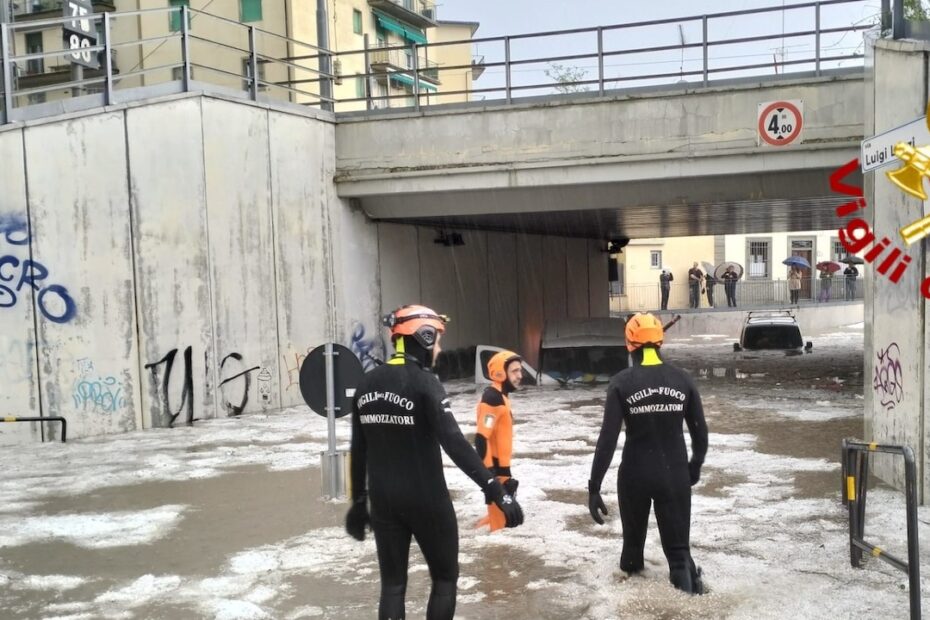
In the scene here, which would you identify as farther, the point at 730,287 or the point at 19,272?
the point at 730,287

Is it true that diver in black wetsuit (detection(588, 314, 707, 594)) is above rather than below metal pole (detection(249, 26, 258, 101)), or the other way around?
below

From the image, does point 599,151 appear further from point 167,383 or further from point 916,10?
point 167,383

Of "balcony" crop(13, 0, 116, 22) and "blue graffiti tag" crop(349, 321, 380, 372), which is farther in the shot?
Result: "balcony" crop(13, 0, 116, 22)

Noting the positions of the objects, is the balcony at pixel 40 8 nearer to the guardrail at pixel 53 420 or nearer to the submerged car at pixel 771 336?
the submerged car at pixel 771 336

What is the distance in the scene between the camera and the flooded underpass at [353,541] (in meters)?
5.64

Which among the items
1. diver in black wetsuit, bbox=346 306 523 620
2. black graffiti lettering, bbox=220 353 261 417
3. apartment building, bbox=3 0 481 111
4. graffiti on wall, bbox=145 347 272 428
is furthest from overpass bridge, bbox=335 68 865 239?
apartment building, bbox=3 0 481 111

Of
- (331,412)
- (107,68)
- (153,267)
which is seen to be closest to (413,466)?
(331,412)

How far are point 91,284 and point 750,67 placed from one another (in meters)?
10.5

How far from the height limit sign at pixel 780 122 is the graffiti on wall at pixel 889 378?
6185 mm

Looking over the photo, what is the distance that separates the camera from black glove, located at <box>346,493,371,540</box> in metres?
4.76

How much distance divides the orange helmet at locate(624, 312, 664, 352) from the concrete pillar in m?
3.20

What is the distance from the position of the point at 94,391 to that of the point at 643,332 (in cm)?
941

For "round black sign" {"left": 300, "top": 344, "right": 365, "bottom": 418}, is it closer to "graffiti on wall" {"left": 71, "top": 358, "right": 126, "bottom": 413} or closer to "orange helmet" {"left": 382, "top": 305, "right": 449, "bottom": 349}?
"orange helmet" {"left": 382, "top": 305, "right": 449, "bottom": 349}

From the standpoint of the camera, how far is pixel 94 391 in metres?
12.5
